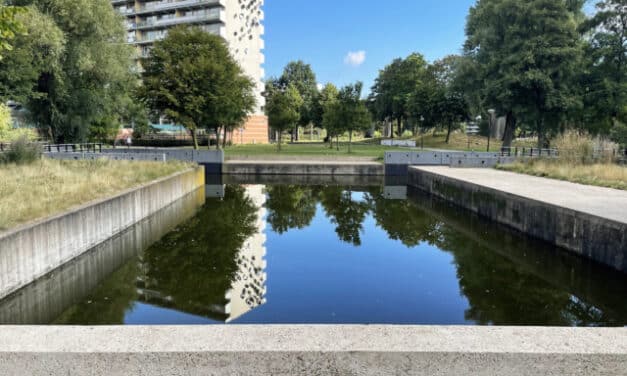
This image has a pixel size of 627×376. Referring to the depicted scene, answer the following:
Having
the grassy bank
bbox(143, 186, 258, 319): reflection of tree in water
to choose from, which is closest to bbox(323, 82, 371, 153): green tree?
the grassy bank

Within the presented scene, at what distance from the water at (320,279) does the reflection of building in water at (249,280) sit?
2cm

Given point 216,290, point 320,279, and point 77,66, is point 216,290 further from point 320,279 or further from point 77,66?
point 77,66

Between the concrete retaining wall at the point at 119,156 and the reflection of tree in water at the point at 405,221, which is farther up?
the concrete retaining wall at the point at 119,156

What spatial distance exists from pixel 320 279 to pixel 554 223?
6.06 meters

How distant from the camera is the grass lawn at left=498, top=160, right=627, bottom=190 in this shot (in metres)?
15.5

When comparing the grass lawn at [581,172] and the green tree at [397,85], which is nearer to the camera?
the grass lawn at [581,172]

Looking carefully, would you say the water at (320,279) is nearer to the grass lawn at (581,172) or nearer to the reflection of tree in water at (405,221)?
the reflection of tree in water at (405,221)

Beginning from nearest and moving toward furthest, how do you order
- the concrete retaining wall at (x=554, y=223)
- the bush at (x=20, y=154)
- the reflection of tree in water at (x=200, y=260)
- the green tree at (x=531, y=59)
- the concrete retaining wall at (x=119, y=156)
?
the reflection of tree in water at (x=200, y=260), the concrete retaining wall at (x=554, y=223), the bush at (x=20, y=154), the concrete retaining wall at (x=119, y=156), the green tree at (x=531, y=59)

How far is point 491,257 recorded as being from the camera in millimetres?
10336

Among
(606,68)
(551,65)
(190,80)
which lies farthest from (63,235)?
(606,68)

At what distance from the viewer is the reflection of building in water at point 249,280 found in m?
7.19

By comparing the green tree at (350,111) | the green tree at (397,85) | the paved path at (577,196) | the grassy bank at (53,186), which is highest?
the green tree at (397,85)

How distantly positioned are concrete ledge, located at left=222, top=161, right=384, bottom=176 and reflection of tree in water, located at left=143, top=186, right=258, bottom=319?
14.6 meters

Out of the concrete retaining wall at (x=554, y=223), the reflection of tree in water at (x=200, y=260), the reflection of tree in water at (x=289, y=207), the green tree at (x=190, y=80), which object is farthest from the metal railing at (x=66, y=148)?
the concrete retaining wall at (x=554, y=223)
